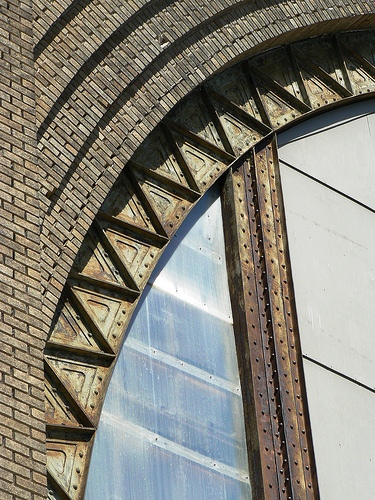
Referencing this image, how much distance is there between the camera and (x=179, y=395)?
46.0 feet

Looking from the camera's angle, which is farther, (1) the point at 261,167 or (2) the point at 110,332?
(1) the point at 261,167

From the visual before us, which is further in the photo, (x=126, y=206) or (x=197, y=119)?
(x=197, y=119)

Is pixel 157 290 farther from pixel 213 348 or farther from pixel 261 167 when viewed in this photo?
pixel 261 167

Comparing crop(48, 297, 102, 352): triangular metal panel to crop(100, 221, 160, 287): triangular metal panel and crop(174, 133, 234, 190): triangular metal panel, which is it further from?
crop(174, 133, 234, 190): triangular metal panel

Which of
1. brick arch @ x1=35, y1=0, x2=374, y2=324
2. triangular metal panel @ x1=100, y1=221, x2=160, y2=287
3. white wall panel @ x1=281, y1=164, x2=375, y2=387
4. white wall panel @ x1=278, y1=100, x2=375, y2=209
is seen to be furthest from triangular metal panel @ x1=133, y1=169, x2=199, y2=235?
white wall panel @ x1=278, y1=100, x2=375, y2=209

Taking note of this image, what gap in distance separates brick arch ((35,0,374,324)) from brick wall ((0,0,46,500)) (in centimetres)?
48

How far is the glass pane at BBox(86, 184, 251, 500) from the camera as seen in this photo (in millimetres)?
13180

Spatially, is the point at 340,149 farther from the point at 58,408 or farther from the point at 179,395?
the point at 58,408

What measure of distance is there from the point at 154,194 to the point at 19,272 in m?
4.12

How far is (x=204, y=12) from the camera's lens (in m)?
15.6

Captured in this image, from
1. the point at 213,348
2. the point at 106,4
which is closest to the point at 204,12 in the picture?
the point at 106,4

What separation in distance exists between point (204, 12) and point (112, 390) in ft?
16.5

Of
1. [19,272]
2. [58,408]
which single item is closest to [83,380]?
[58,408]

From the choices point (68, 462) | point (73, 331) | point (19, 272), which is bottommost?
point (68, 462)
